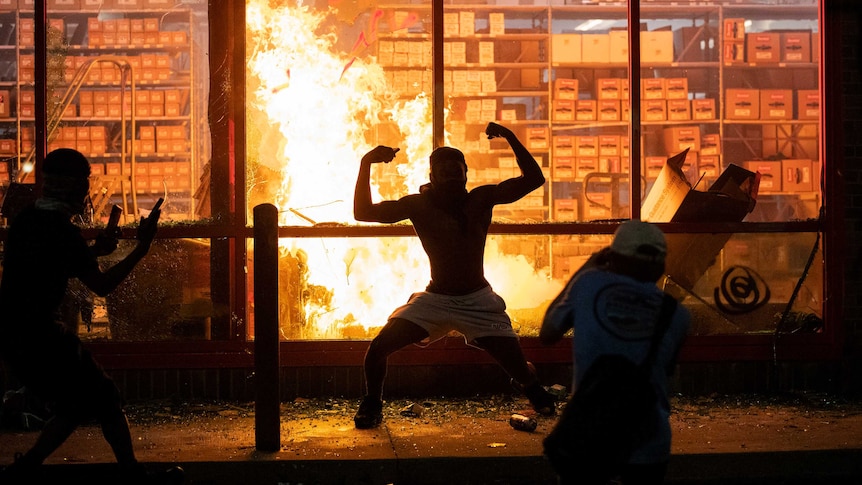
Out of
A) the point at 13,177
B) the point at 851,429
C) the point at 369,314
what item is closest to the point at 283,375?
the point at 369,314

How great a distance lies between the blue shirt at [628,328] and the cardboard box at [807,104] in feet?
16.5

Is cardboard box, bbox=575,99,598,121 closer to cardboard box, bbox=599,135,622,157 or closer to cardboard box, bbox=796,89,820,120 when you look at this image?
cardboard box, bbox=599,135,622,157

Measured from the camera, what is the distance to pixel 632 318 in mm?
3607

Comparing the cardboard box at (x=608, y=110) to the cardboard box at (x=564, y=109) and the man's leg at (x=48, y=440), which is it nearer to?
the cardboard box at (x=564, y=109)

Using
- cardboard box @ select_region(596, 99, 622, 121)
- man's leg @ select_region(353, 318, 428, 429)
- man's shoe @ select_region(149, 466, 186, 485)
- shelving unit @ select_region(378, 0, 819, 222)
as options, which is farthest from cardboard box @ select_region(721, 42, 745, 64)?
man's shoe @ select_region(149, 466, 186, 485)

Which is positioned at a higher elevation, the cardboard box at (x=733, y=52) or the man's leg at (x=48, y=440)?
the cardboard box at (x=733, y=52)

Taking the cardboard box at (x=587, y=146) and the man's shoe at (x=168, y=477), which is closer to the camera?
the man's shoe at (x=168, y=477)

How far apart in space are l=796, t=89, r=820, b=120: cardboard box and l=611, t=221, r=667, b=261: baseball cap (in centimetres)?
492

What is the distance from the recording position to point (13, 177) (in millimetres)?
7527

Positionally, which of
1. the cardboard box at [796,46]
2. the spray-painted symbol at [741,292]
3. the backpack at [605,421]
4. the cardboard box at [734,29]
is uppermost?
the cardboard box at [734,29]

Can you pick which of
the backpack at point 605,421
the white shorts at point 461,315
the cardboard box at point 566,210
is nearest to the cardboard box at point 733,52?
the cardboard box at point 566,210

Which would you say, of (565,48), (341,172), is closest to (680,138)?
(565,48)

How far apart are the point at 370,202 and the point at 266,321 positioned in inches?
49.7

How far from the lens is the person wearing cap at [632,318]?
3.59 metres
